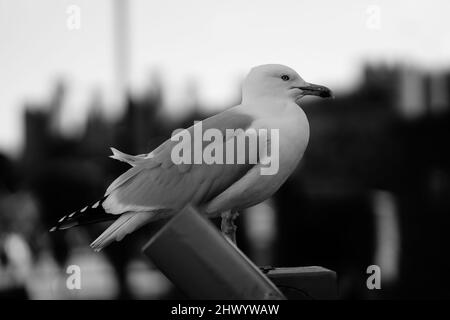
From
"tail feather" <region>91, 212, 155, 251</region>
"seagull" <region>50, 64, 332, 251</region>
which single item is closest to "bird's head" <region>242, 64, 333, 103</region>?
"seagull" <region>50, 64, 332, 251</region>

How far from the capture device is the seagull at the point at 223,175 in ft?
6.14

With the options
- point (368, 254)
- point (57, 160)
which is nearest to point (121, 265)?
point (57, 160)

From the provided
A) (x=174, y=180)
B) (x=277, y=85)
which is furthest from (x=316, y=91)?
(x=174, y=180)

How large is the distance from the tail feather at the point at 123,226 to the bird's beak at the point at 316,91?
1.69ft

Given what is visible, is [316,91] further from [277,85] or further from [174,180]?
[174,180]

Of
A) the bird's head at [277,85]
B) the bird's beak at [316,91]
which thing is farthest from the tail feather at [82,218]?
the bird's beak at [316,91]

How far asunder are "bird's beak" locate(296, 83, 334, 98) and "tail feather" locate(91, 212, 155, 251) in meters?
0.52

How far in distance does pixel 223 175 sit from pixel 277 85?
0.28 meters

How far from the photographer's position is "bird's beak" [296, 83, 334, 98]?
6.44ft

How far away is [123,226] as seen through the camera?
1859 millimetres

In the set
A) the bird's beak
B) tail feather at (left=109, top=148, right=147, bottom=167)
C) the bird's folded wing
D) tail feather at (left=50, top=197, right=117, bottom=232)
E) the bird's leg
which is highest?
A: the bird's beak

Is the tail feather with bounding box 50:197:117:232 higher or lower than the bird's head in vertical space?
lower

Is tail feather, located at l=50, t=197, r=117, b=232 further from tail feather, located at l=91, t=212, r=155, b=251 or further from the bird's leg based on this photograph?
the bird's leg

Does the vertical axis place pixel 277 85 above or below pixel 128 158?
above
